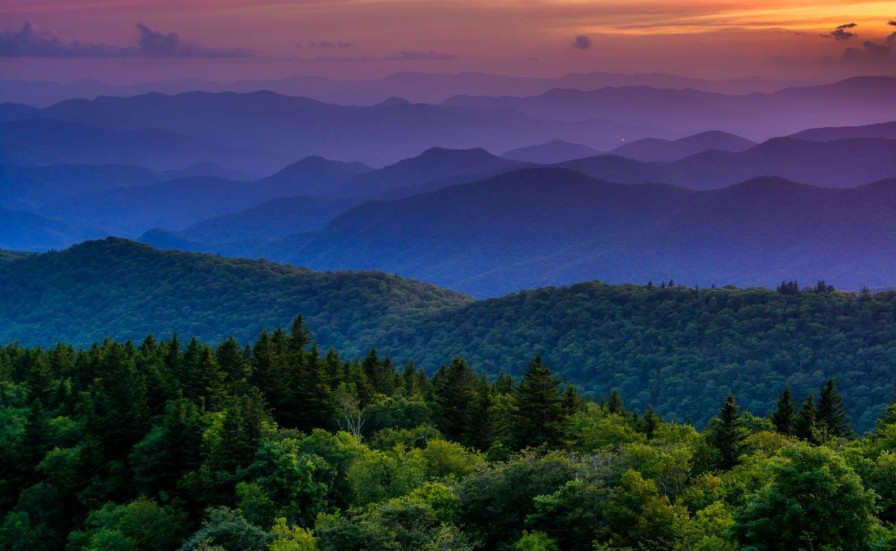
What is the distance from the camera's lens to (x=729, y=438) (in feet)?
182

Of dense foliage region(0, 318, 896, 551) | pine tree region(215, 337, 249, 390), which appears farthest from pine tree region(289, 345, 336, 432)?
pine tree region(215, 337, 249, 390)

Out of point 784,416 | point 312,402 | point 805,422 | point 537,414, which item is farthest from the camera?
point 312,402

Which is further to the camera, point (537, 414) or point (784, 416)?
point (537, 414)

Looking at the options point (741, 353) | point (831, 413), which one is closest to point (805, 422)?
point (831, 413)

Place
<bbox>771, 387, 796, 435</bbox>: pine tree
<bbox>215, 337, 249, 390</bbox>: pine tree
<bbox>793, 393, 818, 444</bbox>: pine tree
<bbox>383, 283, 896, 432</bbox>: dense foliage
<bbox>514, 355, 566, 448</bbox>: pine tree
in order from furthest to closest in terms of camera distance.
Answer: <bbox>383, 283, 896, 432</bbox>: dense foliage < <bbox>215, 337, 249, 390</bbox>: pine tree < <bbox>514, 355, 566, 448</bbox>: pine tree < <bbox>771, 387, 796, 435</bbox>: pine tree < <bbox>793, 393, 818, 444</bbox>: pine tree

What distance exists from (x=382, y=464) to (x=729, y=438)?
66.3 ft

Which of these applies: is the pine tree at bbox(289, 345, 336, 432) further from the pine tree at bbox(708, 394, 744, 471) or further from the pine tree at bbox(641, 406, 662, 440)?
the pine tree at bbox(708, 394, 744, 471)

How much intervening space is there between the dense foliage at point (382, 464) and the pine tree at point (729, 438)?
82 millimetres

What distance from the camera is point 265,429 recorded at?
6438cm

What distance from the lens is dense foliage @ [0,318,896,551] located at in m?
41.1

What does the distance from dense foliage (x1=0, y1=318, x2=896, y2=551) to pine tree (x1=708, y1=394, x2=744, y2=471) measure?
0.27ft

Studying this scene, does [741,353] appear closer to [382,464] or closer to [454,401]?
[454,401]

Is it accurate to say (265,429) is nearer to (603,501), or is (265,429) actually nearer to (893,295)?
(603,501)

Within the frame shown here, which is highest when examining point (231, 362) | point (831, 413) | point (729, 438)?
point (231, 362)
